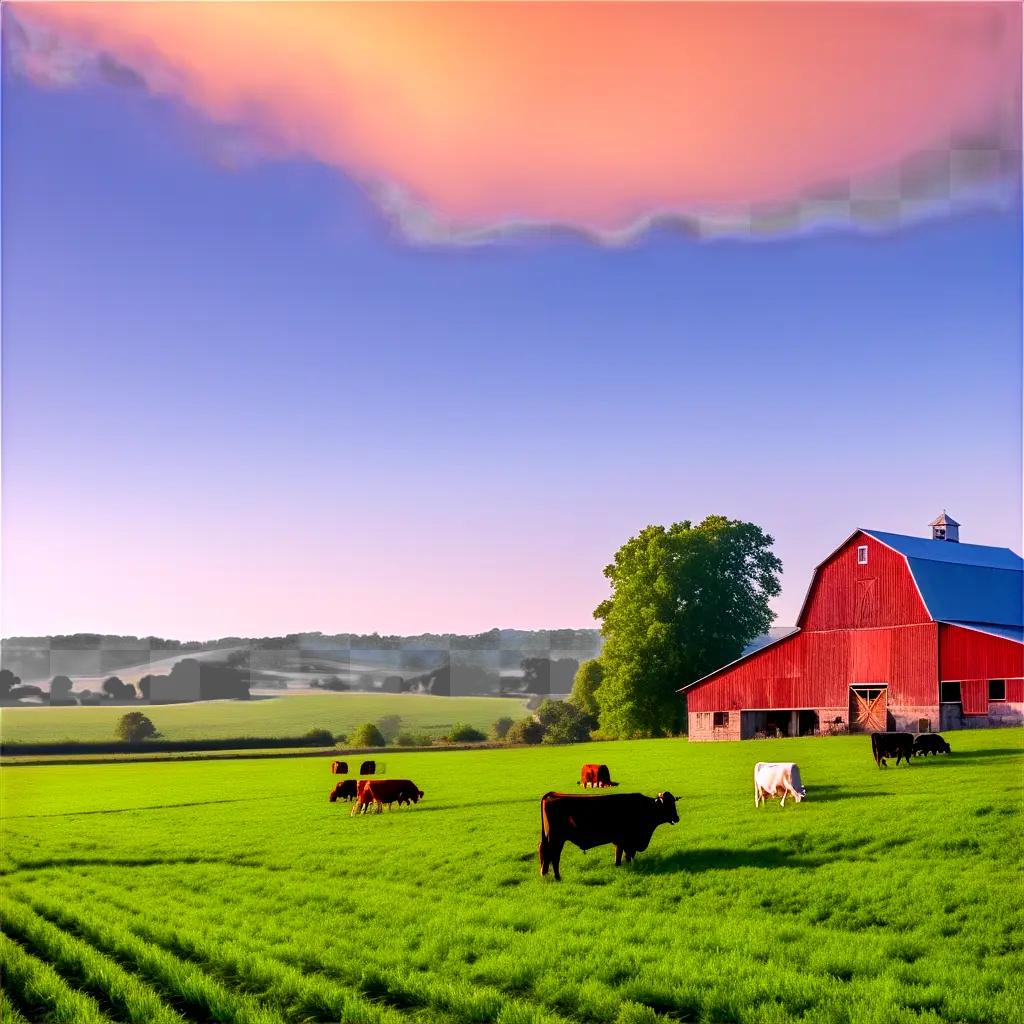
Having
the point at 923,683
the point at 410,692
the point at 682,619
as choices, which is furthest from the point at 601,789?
the point at 410,692

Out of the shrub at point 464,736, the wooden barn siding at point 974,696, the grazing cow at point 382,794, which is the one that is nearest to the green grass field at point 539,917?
the grazing cow at point 382,794

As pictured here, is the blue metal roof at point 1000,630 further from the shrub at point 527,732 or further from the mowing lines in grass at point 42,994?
the shrub at point 527,732

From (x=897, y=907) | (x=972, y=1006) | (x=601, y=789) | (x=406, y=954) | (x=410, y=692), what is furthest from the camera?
(x=410, y=692)

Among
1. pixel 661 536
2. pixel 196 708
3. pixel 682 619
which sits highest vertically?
pixel 661 536

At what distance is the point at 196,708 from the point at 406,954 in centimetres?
14271

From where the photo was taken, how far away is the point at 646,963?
44.7ft

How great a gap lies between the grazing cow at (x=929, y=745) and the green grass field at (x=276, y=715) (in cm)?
8790

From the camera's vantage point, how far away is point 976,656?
47281 millimetres

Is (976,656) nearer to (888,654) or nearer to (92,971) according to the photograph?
(888,654)

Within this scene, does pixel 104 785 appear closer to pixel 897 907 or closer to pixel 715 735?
pixel 715 735

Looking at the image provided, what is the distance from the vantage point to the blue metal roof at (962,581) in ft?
169

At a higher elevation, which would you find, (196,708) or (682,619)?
(682,619)

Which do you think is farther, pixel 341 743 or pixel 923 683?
pixel 341 743

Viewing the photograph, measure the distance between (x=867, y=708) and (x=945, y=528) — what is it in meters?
17.4
